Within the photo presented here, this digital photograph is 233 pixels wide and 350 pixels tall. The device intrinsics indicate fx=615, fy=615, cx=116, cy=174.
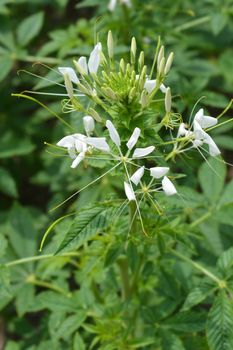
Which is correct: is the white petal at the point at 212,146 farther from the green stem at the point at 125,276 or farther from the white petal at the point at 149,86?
the green stem at the point at 125,276

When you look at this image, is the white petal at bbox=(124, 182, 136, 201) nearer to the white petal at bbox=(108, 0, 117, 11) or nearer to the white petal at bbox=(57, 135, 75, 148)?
the white petal at bbox=(57, 135, 75, 148)

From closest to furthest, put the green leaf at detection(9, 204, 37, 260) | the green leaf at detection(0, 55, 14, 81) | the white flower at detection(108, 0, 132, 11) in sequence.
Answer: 1. the green leaf at detection(9, 204, 37, 260)
2. the white flower at detection(108, 0, 132, 11)
3. the green leaf at detection(0, 55, 14, 81)

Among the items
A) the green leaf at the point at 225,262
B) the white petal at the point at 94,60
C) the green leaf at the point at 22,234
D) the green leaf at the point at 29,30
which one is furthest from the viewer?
the green leaf at the point at 29,30

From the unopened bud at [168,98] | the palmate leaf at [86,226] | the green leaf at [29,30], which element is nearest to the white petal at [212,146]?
the unopened bud at [168,98]

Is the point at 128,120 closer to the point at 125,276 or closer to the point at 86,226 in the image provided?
the point at 86,226

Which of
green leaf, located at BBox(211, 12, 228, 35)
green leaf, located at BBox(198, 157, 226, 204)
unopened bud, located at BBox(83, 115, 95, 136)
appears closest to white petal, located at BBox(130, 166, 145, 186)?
unopened bud, located at BBox(83, 115, 95, 136)

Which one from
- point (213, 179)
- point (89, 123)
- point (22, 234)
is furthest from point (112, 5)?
point (89, 123)
